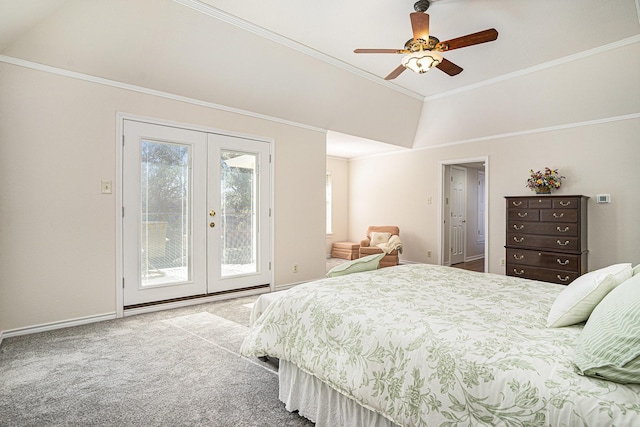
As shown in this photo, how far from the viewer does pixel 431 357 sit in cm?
126

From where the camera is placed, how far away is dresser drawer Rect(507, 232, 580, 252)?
4246mm

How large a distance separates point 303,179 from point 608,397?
4.45 metres

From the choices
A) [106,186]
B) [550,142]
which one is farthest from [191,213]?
[550,142]

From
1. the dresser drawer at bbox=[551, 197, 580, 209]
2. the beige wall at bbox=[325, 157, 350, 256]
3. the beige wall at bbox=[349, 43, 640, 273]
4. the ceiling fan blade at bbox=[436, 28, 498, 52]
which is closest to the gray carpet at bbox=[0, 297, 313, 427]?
the ceiling fan blade at bbox=[436, 28, 498, 52]

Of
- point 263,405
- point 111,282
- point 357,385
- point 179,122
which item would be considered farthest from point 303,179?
point 357,385

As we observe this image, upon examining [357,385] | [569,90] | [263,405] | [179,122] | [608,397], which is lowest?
[263,405]

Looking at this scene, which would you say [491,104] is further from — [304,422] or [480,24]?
[304,422]

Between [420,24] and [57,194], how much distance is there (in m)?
3.59

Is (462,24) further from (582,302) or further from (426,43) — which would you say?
(582,302)

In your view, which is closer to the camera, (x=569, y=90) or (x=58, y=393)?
(x=58, y=393)

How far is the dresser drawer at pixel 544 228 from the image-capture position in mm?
4242

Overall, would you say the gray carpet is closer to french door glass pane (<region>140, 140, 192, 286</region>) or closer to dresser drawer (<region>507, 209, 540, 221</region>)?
french door glass pane (<region>140, 140, 192, 286</region>)

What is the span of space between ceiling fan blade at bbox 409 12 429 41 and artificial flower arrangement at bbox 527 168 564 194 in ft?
10.5

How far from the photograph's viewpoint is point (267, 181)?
4.70m
